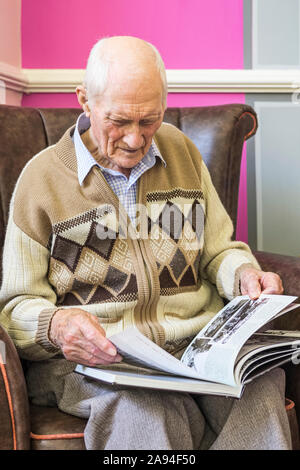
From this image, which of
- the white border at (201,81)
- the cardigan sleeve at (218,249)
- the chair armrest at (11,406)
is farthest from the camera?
the white border at (201,81)

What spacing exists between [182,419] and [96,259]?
1.35 feet

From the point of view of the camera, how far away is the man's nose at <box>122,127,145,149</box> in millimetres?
1245

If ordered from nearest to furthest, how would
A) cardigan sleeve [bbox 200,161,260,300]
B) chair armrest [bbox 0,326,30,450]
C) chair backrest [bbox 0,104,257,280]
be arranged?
chair armrest [bbox 0,326,30,450]
cardigan sleeve [bbox 200,161,260,300]
chair backrest [bbox 0,104,257,280]

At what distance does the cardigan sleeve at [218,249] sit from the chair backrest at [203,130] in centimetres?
19

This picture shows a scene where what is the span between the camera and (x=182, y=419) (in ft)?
3.55

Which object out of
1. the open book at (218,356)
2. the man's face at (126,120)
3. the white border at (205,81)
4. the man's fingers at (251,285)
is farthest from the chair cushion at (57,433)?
the white border at (205,81)

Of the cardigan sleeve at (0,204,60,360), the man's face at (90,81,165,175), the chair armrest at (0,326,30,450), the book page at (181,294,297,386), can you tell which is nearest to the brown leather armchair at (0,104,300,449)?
the chair armrest at (0,326,30,450)

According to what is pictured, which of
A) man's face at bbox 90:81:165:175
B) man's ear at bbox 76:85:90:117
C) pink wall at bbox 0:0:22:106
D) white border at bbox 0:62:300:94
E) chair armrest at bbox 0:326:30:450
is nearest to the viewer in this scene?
chair armrest at bbox 0:326:30:450

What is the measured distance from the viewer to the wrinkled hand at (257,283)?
1.26 metres

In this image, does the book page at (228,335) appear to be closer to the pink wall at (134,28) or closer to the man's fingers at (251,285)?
the man's fingers at (251,285)

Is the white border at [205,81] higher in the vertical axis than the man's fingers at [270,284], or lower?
higher

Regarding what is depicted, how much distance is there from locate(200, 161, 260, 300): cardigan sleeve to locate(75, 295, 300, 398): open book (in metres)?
0.20

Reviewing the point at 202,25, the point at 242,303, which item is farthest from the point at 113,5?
the point at 242,303

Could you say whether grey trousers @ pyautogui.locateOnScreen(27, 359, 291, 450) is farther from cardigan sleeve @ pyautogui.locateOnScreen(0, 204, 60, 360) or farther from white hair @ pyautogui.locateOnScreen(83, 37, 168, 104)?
white hair @ pyautogui.locateOnScreen(83, 37, 168, 104)
